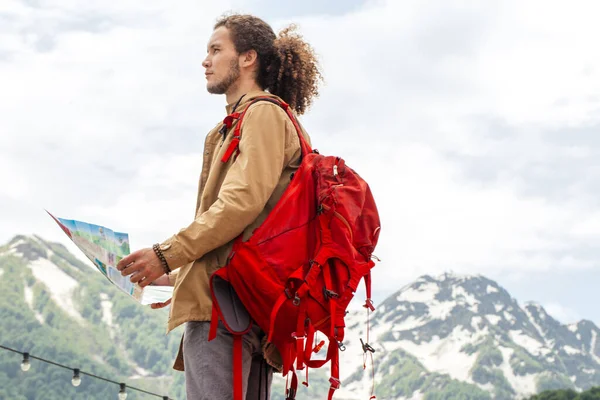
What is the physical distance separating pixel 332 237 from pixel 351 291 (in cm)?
18

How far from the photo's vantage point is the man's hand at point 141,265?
253 centimetres

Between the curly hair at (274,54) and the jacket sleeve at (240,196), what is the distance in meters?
0.38

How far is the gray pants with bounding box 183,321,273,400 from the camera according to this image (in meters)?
2.50

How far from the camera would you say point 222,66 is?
294 centimetres

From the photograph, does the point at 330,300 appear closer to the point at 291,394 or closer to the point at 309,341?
the point at 309,341

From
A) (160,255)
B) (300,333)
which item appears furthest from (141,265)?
(300,333)

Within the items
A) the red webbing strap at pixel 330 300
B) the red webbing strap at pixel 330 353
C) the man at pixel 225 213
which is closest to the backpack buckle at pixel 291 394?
the man at pixel 225 213

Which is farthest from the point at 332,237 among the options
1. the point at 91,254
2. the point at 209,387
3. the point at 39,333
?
the point at 39,333

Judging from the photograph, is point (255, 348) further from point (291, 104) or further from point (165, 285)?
point (291, 104)

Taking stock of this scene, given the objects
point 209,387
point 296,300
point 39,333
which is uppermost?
point 39,333

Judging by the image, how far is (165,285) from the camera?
3008 mm

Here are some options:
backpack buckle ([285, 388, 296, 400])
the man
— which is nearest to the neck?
the man

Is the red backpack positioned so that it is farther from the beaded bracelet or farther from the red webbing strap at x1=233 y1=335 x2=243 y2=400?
the beaded bracelet

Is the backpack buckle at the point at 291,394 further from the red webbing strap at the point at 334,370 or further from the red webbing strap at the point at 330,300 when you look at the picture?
the red webbing strap at the point at 330,300
